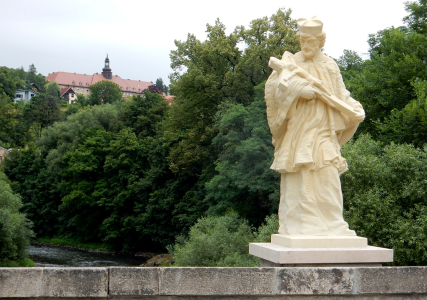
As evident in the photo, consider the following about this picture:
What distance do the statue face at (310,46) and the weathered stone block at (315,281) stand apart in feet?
10.0

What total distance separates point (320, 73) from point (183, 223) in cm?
2470

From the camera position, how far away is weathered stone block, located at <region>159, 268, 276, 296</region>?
498 cm

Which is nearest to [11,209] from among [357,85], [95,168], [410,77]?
[95,168]

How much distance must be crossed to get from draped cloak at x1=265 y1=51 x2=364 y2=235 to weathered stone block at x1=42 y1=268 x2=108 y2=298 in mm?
2553

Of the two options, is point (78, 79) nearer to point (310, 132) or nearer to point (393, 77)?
point (393, 77)

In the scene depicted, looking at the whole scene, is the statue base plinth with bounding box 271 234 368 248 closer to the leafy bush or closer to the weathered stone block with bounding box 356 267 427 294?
the weathered stone block with bounding box 356 267 427 294

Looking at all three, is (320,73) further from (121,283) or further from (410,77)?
(410,77)

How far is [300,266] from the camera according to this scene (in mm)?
5871

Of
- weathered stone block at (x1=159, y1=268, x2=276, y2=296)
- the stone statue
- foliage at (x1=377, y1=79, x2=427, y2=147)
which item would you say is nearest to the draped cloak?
the stone statue

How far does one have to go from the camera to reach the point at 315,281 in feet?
17.4

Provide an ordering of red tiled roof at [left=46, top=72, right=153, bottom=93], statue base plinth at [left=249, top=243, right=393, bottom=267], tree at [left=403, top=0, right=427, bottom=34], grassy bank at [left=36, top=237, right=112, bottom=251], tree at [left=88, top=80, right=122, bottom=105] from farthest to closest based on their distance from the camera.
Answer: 1. red tiled roof at [left=46, top=72, right=153, bottom=93]
2. tree at [left=88, top=80, right=122, bottom=105]
3. grassy bank at [left=36, top=237, right=112, bottom=251]
4. tree at [left=403, top=0, right=427, bottom=34]
5. statue base plinth at [left=249, top=243, right=393, bottom=267]

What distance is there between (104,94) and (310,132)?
3474 inches

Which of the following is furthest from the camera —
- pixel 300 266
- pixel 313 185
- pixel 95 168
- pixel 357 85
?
pixel 95 168

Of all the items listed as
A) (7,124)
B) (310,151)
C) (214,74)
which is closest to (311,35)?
(310,151)
